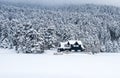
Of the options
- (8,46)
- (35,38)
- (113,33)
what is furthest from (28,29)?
(113,33)

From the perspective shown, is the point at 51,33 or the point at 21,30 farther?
the point at 51,33

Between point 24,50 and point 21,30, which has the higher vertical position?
point 21,30

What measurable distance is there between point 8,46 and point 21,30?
24.9ft
